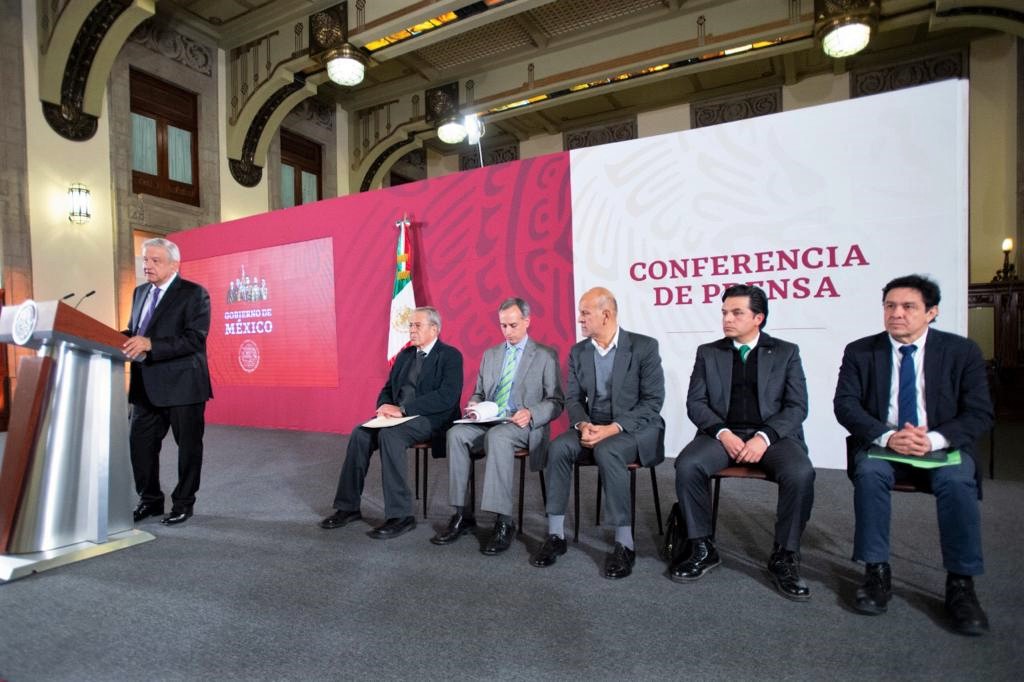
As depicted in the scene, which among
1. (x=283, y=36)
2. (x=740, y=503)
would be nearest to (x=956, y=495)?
(x=740, y=503)

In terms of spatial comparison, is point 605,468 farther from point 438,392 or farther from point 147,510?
point 147,510

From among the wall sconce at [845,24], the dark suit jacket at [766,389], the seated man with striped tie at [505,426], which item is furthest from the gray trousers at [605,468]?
the wall sconce at [845,24]

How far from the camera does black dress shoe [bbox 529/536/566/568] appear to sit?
A: 2.29 m

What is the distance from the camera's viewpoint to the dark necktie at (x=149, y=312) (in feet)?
9.33

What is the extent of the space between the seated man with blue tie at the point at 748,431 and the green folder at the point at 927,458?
0.74ft

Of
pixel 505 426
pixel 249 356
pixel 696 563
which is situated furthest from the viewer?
pixel 249 356

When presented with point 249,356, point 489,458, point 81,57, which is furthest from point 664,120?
point 489,458

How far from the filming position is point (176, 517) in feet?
9.45

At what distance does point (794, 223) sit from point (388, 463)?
9.27 ft

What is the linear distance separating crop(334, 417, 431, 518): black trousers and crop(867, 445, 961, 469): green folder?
6.11 feet

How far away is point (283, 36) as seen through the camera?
8078 mm

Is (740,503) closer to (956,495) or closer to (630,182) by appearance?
(956,495)

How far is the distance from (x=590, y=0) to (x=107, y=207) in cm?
658

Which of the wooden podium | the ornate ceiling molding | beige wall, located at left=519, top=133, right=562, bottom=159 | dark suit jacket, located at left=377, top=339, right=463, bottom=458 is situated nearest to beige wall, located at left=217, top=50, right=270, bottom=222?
the ornate ceiling molding
